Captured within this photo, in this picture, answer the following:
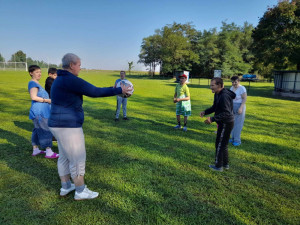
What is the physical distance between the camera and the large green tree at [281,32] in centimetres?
2092

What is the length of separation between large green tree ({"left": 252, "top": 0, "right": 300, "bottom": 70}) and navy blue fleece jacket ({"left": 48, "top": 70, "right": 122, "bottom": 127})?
24492 mm

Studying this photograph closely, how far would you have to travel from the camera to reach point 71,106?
2.83 metres

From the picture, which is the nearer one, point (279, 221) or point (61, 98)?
point (61, 98)

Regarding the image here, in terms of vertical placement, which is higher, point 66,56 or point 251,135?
point 66,56

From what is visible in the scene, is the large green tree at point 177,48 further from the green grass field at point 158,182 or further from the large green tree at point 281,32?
the green grass field at point 158,182

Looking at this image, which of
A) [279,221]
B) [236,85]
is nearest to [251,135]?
[236,85]

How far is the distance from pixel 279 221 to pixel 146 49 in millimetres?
83619

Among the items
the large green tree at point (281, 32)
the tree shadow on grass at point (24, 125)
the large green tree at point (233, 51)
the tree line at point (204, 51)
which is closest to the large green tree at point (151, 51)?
the tree line at point (204, 51)

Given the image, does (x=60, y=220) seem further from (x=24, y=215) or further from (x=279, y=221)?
(x=279, y=221)

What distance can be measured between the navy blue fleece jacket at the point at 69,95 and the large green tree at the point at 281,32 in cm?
2449

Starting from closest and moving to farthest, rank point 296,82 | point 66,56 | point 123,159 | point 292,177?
point 66,56
point 292,177
point 123,159
point 296,82

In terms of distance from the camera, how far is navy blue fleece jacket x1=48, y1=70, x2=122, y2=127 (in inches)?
105

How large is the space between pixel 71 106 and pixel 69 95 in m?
0.17

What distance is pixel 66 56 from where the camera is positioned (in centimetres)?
276
